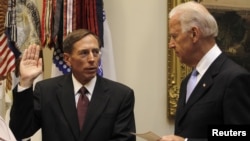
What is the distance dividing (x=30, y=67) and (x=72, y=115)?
1.61 ft

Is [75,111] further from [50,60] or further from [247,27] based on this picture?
[247,27]

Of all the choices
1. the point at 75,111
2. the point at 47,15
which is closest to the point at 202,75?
the point at 75,111

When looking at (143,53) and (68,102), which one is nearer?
(68,102)

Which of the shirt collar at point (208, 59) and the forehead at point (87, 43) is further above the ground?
the forehead at point (87, 43)

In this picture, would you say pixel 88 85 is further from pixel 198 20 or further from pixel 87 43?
pixel 198 20

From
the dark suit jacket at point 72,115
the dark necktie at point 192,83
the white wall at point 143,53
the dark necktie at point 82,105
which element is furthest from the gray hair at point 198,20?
the white wall at point 143,53

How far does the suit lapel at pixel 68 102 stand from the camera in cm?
320

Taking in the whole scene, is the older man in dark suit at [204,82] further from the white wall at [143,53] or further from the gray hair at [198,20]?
the white wall at [143,53]

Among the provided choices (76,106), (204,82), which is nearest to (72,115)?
(76,106)

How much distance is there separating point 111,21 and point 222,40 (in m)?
1.17

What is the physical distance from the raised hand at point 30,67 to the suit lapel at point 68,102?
41 centimetres

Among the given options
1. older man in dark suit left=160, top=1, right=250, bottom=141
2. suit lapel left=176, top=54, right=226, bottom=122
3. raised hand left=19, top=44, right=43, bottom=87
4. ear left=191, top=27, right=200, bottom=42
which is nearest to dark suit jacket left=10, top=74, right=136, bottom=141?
raised hand left=19, top=44, right=43, bottom=87

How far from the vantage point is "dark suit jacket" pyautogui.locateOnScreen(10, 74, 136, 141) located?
3.18 metres

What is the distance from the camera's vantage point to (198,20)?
265cm
